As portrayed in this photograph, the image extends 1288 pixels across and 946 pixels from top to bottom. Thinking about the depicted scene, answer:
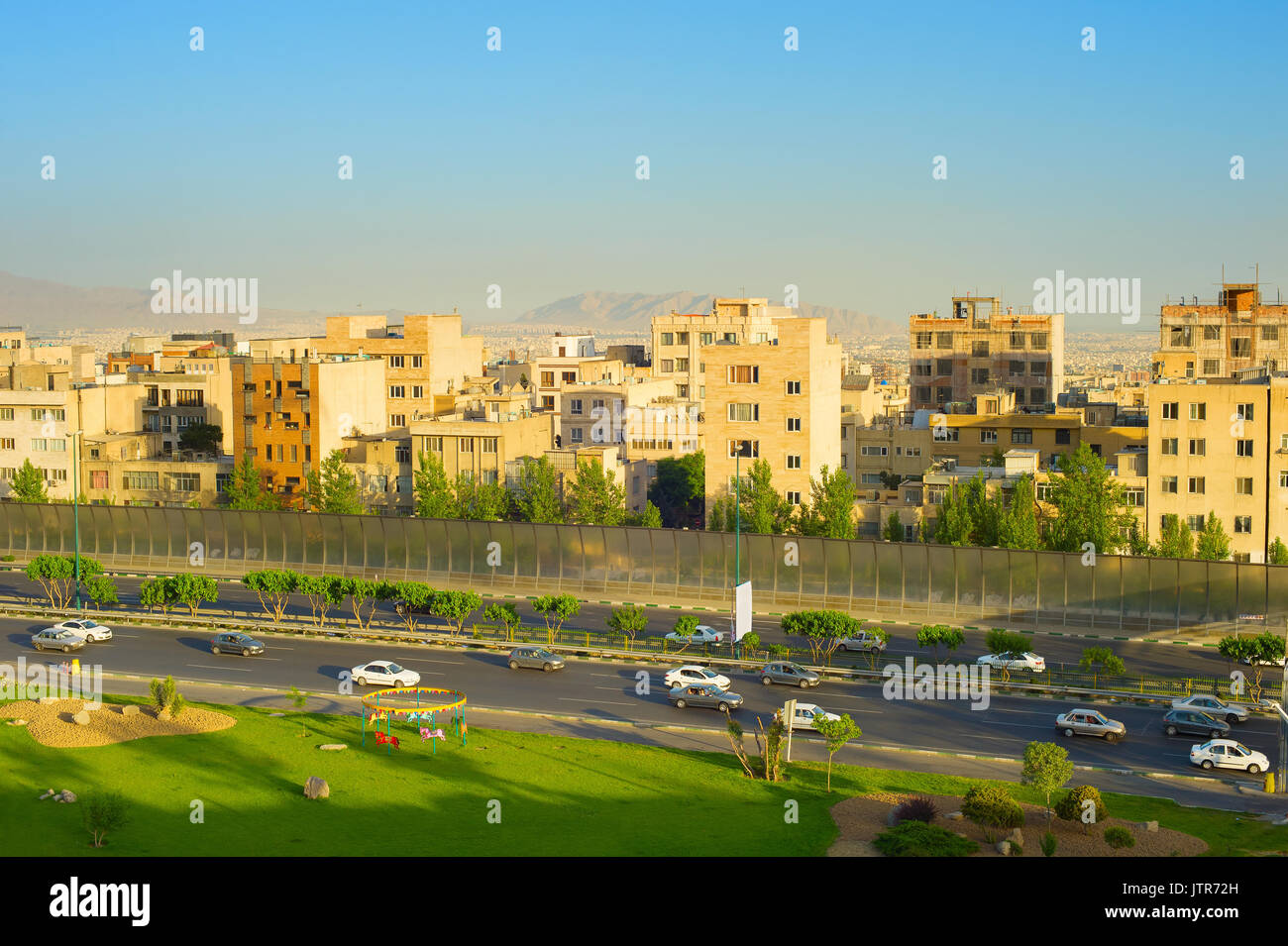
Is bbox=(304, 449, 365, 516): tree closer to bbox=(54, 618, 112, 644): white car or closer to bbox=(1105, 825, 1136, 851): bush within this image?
bbox=(54, 618, 112, 644): white car

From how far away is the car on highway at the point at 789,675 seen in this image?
47.8 m

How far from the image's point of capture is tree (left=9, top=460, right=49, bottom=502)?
8325 cm

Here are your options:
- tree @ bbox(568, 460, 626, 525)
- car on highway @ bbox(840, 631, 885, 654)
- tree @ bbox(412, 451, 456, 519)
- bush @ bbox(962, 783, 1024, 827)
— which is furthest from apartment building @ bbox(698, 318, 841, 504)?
bush @ bbox(962, 783, 1024, 827)

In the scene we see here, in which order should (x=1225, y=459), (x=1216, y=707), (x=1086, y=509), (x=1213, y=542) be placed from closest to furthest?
(x=1216, y=707)
(x=1213, y=542)
(x=1086, y=509)
(x=1225, y=459)

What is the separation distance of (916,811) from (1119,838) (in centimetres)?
434

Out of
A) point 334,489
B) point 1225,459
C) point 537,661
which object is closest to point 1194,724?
point 537,661

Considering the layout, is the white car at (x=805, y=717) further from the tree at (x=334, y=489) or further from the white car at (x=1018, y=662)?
the tree at (x=334, y=489)

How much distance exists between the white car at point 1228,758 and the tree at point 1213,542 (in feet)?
86.4

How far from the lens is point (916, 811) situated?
33.2 meters

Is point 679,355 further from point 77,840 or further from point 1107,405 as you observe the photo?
point 77,840

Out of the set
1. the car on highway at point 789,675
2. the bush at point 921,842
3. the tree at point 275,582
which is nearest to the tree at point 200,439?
the tree at point 275,582

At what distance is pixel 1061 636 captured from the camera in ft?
177

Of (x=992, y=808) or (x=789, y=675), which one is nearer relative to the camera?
(x=992, y=808)

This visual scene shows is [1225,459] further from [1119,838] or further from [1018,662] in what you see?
[1119,838]
